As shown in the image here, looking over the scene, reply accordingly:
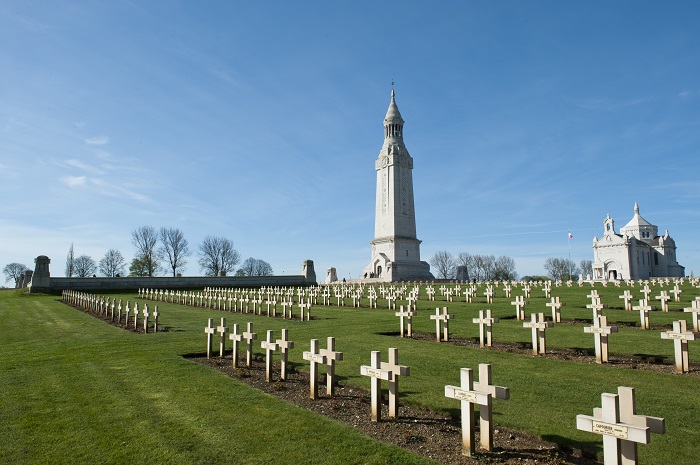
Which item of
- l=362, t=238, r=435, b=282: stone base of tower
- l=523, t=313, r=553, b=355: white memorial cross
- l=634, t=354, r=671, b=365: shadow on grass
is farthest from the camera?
l=362, t=238, r=435, b=282: stone base of tower

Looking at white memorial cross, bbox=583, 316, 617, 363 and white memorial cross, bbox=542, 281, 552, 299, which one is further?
white memorial cross, bbox=542, 281, 552, 299

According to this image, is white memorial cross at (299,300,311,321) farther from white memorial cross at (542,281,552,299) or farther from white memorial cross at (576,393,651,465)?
white memorial cross at (576,393,651,465)

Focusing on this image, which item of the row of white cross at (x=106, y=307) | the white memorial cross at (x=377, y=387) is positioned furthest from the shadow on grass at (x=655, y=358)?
the row of white cross at (x=106, y=307)

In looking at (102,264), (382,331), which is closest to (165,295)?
(382,331)

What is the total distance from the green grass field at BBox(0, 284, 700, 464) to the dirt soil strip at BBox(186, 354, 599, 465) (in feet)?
0.63

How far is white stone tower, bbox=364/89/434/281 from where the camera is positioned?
5778 cm

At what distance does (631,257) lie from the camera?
209ft

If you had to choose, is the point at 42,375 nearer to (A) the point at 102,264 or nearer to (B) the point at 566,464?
(B) the point at 566,464

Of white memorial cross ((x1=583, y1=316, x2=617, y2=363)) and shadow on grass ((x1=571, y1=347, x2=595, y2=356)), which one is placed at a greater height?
white memorial cross ((x1=583, y1=316, x2=617, y2=363))

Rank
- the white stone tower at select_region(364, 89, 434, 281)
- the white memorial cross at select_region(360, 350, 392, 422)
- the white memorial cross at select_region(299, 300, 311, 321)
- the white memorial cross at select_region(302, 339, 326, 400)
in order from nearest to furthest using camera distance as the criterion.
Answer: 1. the white memorial cross at select_region(360, 350, 392, 422)
2. the white memorial cross at select_region(302, 339, 326, 400)
3. the white memorial cross at select_region(299, 300, 311, 321)
4. the white stone tower at select_region(364, 89, 434, 281)

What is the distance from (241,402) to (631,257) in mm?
69733

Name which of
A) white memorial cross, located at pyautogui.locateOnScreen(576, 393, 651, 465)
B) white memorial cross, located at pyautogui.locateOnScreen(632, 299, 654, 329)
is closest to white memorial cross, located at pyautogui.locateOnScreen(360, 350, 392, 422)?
white memorial cross, located at pyautogui.locateOnScreen(576, 393, 651, 465)

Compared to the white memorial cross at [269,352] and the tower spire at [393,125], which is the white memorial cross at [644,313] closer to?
the white memorial cross at [269,352]

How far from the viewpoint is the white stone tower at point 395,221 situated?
190 feet
